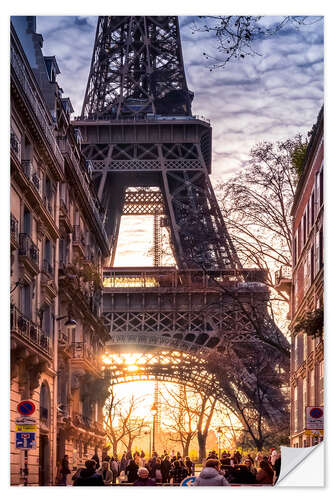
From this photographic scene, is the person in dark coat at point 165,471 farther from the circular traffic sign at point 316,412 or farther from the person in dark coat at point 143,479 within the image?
the person in dark coat at point 143,479

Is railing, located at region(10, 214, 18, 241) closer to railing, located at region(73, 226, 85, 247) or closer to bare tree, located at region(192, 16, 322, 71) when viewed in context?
bare tree, located at region(192, 16, 322, 71)

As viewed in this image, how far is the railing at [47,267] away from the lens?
2758 centimetres

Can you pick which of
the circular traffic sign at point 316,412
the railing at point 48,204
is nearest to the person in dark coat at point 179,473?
the circular traffic sign at point 316,412

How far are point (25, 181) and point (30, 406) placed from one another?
25.5 feet

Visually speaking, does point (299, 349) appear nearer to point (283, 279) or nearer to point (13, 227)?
point (283, 279)

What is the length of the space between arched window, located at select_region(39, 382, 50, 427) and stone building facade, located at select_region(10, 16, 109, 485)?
0.03 meters

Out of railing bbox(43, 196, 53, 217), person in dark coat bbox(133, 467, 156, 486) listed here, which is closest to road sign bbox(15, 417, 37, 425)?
person in dark coat bbox(133, 467, 156, 486)

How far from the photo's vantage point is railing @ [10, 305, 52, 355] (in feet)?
70.1

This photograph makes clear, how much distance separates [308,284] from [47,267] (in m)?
7.54

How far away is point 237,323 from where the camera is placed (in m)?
29.8

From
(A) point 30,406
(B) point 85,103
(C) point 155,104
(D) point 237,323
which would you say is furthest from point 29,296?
(C) point 155,104

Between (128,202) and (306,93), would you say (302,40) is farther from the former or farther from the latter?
(128,202)

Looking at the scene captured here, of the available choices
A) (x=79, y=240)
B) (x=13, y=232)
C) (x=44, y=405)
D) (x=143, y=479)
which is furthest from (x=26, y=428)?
(x=79, y=240)

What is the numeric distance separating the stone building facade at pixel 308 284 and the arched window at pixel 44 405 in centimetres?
636
